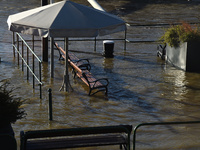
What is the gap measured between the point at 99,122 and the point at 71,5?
351 cm

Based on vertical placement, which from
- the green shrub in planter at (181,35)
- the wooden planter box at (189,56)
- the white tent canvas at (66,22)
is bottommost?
the wooden planter box at (189,56)

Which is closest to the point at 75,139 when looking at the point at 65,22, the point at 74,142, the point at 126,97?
the point at 74,142

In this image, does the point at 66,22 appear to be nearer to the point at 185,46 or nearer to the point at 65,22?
the point at 65,22

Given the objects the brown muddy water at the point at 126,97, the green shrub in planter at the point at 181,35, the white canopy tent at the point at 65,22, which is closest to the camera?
the brown muddy water at the point at 126,97

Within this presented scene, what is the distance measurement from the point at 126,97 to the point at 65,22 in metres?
2.79

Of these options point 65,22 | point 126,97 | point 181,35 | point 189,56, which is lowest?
point 126,97

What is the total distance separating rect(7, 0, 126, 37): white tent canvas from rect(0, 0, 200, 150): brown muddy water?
1789 millimetres

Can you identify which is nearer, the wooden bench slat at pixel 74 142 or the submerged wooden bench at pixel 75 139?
the submerged wooden bench at pixel 75 139

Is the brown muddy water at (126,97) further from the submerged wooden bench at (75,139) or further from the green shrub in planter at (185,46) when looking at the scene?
the submerged wooden bench at (75,139)

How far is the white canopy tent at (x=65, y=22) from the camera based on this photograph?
34.0ft

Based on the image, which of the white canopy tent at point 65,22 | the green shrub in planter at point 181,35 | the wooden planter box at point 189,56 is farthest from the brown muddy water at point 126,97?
the white canopy tent at point 65,22

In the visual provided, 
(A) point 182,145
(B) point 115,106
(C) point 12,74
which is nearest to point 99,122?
(B) point 115,106

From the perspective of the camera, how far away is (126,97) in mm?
11711

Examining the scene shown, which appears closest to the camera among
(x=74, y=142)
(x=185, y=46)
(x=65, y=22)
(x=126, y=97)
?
(x=74, y=142)
